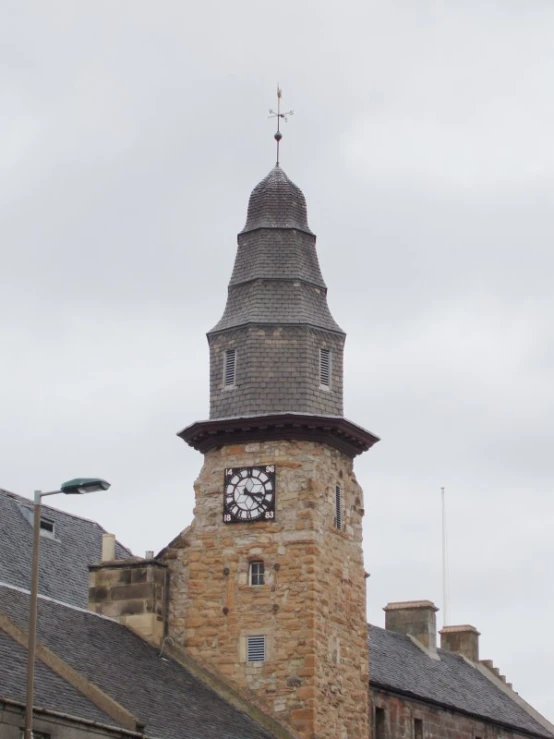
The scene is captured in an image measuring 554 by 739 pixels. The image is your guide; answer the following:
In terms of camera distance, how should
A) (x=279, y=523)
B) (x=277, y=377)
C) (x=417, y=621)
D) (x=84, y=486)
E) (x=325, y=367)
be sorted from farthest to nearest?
1. (x=417, y=621)
2. (x=325, y=367)
3. (x=277, y=377)
4. (x=279, y=523)
5. (x=84, y=486)

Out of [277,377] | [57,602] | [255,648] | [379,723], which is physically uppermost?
[277,377]

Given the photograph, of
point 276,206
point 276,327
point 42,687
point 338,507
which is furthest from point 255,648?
point 276,206

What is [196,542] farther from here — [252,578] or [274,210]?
[274,210]

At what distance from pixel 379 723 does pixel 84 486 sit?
25.2 metres

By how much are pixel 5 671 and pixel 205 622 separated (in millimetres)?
10909

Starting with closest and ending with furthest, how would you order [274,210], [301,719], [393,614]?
[301,719]
[274,210]
[393,614]

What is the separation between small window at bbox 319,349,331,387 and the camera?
162ft

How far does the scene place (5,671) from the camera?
37250 mm

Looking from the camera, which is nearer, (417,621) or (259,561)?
(259,561)

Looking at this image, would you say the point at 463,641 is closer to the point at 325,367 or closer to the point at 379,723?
the point at 379,723

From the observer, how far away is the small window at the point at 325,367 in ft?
162

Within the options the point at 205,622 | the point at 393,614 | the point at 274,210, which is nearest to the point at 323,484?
the point at 205,622

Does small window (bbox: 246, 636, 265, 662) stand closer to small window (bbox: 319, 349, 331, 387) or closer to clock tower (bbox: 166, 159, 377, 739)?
clock tower (bbox: 166, 159, 377, 739)

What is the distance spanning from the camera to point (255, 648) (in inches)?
1842
